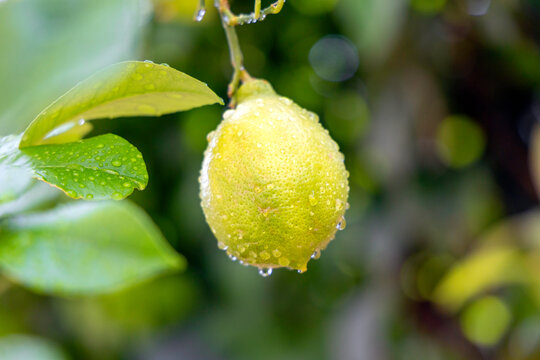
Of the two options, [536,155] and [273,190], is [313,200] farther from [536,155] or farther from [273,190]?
[536,155]

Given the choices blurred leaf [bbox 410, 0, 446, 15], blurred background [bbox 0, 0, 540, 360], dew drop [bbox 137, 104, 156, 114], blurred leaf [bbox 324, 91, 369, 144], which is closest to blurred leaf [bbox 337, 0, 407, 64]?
blurred background [bbox 0, 0, 540, 360]

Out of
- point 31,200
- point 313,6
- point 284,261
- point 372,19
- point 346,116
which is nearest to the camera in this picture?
point 284,261

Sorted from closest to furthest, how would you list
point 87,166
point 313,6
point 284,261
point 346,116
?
point 87,166 < point 284,261 < point 313,6 < point 346,116

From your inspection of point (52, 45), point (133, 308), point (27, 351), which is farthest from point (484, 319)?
point (52, 45)

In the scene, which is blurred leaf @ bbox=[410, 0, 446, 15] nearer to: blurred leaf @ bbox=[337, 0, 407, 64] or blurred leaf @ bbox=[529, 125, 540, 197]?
blurred leaf @ bbox=[337, 0, 407, 64]

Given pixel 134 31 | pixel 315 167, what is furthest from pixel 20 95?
pixel 315 167

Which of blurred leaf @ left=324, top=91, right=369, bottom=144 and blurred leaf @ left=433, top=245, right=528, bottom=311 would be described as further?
blurred leaf @ left=324, top=91, right=369, bottom=144
